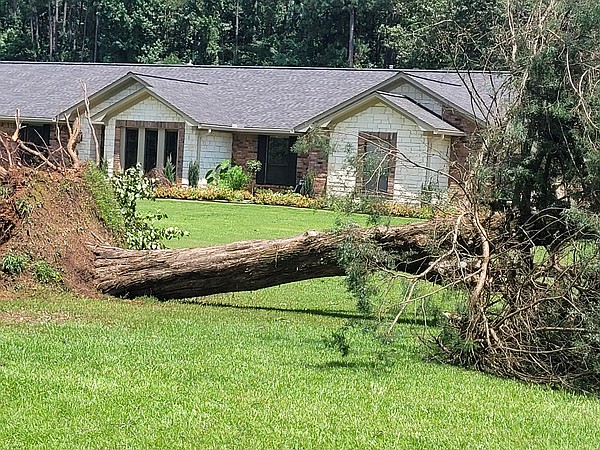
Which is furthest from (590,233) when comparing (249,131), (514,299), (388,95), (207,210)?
(249,131)

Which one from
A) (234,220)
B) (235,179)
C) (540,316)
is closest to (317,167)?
(235,179)

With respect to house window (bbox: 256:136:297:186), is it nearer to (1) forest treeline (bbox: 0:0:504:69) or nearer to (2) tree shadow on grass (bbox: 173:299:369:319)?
(2) tree shadow on grass (bbox: 173:299:369:319)

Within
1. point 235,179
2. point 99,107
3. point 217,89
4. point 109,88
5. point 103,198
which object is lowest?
point 235,179

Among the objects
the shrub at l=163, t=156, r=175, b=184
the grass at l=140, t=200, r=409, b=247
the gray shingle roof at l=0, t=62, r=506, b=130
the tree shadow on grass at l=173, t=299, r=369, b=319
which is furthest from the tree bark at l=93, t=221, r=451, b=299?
the shrub at l=163, t=156, r=175, b=184

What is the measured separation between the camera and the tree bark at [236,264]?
10602mm

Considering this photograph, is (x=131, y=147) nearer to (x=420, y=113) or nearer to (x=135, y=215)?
(x=420, y=113)

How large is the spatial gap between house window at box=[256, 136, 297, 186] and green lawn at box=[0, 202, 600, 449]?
72.3ft

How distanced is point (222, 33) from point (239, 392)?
193 feet

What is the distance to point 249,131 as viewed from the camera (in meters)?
32.4

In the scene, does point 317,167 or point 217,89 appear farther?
point 217,89

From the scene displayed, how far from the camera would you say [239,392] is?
7219 millimetres

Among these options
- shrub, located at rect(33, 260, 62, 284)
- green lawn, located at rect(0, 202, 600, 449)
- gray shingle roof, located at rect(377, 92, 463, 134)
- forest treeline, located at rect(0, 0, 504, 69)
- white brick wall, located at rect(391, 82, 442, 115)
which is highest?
forest treeline, located at rect(0, 0, 504, 69)

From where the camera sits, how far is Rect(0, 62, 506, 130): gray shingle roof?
3266 cm

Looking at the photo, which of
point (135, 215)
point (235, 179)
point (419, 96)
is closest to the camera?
point (135, 215)
